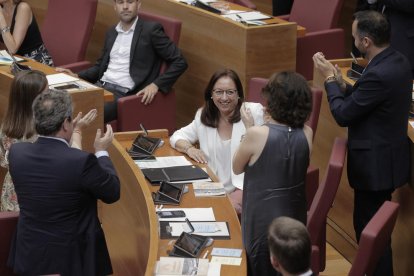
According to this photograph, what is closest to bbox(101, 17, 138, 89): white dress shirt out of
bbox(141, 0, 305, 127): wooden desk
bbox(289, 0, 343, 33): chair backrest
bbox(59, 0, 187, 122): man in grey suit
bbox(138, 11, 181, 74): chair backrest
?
bbox(59, 0, 187, 122): man in grey suit

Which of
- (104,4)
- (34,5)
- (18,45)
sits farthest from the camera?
(34,5)

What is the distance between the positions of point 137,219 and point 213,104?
0.71 m

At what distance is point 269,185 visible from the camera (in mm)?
3254

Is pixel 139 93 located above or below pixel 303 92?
below

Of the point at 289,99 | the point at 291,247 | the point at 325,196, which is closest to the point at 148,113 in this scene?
the point at 325,196

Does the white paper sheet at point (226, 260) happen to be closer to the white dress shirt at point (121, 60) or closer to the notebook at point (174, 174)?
the notebook at point (174, 174)

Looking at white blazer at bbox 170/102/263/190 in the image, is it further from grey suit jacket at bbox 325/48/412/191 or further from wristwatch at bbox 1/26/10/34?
wristwatch at bbox 1/26/10/34

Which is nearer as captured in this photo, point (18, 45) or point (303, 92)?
point (303, 92)

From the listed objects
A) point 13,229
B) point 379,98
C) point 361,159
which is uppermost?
point 379,98

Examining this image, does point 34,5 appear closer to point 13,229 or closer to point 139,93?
point 139,93

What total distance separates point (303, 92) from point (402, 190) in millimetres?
1011

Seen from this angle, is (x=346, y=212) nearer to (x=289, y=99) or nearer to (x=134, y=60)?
(x=289, y=99)

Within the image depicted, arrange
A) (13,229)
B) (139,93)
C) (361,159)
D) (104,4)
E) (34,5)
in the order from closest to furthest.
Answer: (13,229) < (361,159) < (139,93) < (104,4) < (34,5)

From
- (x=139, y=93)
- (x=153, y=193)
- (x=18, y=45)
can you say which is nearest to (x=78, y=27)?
(x=18, y=45)
